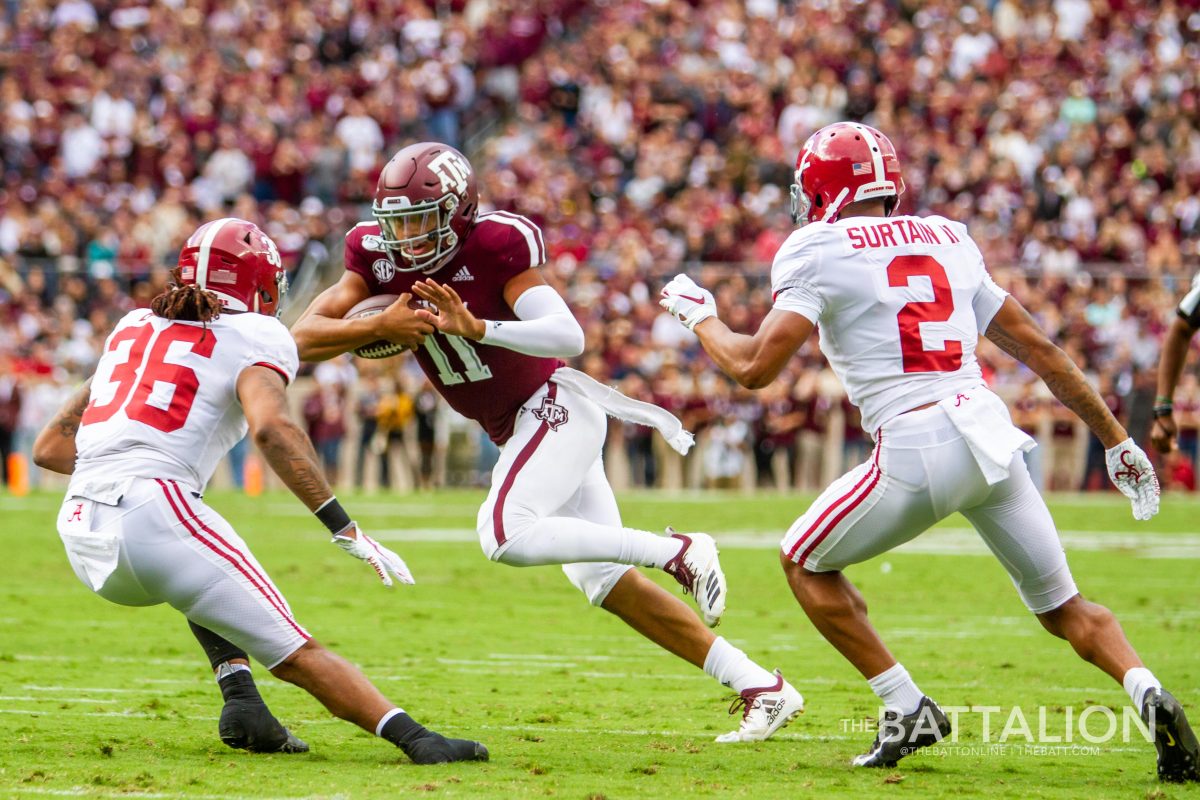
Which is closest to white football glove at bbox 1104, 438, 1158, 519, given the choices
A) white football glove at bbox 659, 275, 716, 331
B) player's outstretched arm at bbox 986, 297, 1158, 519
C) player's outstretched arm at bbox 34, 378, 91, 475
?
player's outstretched arm at bbox 986, 297, 1158, 519

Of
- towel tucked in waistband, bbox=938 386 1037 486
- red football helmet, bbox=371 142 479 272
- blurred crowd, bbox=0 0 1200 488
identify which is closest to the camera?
towel tucked in waistband, bbox=938 386 1037 486

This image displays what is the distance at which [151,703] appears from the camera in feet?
21.4

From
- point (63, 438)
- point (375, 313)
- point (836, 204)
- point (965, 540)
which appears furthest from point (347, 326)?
point (965, 540)

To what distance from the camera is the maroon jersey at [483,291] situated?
239 inches

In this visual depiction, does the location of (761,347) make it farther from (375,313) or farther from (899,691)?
(375,313)

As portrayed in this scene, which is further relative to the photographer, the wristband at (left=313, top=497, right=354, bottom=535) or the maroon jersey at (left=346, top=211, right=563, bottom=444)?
the maroon jersey at (left=346, top=211, right=563, bottom=444)

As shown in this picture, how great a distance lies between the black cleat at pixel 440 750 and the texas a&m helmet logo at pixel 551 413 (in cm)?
125

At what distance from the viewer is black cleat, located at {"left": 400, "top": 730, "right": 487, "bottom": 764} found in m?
5.23

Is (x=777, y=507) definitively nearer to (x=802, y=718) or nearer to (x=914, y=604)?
(x=914, y=604)

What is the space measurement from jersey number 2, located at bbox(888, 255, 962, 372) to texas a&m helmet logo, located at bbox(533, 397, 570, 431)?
1367 millimetres

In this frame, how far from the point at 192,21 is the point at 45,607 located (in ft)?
56.0

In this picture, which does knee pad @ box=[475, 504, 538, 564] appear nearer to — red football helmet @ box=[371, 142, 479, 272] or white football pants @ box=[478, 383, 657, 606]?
white football pants @ box=[478, 383, 657, 606]

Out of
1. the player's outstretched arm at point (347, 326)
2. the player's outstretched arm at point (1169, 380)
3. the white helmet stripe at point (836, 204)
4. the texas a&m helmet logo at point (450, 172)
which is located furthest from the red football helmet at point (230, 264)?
the player's outstretched arm at point (1169, 380)

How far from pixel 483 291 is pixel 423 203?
41 cm
